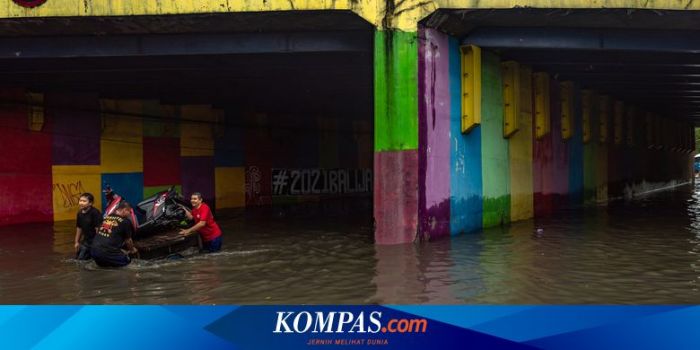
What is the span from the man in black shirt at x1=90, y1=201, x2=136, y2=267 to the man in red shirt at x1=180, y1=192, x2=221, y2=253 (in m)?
1.63

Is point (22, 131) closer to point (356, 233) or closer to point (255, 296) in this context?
point (356, 233)

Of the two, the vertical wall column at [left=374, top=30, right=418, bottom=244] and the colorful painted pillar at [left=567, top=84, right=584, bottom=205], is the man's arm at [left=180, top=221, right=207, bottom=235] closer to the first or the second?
the vertical wall column at [left=374, top=30, right=418, bottom=244]

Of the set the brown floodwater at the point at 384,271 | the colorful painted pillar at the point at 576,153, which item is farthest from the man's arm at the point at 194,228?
the colorful painted pillar at the point at 576,153

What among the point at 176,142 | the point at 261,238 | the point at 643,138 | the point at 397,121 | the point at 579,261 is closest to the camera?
the point at 579,261

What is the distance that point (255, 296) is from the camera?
8.21 meters

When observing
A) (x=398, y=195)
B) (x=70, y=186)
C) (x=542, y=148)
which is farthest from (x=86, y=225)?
(x=542, y=148)

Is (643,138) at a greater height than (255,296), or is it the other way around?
(643,138)

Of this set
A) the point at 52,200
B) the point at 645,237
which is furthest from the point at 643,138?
the point at 52,200

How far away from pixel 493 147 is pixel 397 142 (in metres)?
4.52

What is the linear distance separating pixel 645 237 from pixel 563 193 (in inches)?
335

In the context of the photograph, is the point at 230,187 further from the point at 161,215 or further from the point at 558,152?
the point at 161,215

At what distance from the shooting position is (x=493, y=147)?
1658cm

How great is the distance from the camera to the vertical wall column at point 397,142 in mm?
13156

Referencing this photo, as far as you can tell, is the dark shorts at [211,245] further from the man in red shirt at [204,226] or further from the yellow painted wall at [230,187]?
the yellow painted wall at [230,187]
